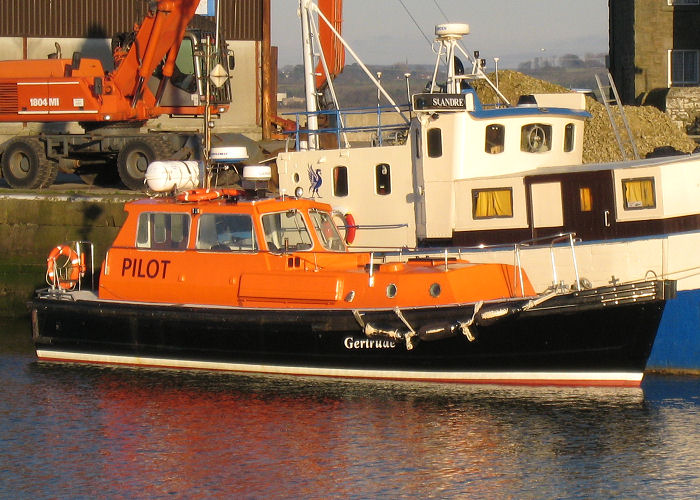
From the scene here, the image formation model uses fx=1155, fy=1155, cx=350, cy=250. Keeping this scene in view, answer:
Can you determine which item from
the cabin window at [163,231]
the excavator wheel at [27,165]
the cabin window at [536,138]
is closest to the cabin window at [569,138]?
the cabin window at [536,138]

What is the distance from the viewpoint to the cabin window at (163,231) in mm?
14648

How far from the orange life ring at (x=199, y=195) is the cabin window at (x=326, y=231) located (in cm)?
127

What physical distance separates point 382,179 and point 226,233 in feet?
8.60

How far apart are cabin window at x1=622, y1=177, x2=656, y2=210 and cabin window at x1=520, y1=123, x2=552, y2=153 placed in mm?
1672

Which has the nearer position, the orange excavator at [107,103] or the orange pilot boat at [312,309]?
the orange pilot boat at [312,309]

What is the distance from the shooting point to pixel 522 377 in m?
13.4

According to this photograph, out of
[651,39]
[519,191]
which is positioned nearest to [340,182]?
[519,191]

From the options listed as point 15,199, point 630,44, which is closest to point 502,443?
point 15,199

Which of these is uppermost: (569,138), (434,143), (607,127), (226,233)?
→ (607,127)

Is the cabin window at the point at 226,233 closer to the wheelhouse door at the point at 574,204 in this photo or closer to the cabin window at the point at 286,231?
the cabin window at the point at 286,231

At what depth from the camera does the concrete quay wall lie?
1906 centimetres

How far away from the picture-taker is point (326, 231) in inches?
584

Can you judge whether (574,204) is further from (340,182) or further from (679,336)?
(340,182)

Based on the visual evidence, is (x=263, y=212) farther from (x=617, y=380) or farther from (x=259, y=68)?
(x=259, y=68)
